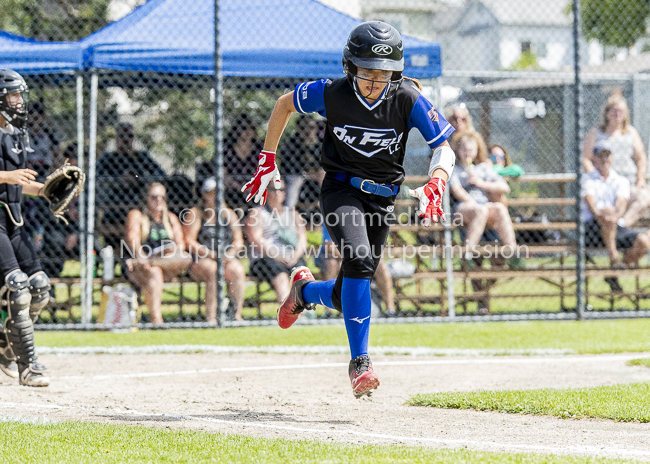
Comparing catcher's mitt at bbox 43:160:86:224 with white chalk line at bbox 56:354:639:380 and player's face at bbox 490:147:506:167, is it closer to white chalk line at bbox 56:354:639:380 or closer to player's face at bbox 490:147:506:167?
white chalk line at bbox 56:354:639:380

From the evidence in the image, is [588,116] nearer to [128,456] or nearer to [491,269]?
[491,269]

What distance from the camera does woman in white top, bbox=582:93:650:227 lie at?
32.6 ft

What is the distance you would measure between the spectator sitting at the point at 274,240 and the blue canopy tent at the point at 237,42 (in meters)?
1.38

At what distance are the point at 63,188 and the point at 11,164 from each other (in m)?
0.45

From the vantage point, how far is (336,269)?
9.05 metres

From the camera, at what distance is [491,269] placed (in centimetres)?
960

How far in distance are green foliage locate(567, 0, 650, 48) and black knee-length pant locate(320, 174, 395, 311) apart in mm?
20805

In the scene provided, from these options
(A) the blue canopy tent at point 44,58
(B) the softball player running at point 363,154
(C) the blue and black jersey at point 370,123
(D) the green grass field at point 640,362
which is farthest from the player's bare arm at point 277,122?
(A) the blue canopy tent at point 44,58

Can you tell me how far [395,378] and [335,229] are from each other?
5.39 ft

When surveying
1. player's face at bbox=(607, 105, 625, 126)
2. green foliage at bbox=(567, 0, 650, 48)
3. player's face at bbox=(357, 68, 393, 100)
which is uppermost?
green foliage at bbox=(567, 0, 650, 48)

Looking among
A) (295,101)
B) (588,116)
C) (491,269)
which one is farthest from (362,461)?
(588,116)

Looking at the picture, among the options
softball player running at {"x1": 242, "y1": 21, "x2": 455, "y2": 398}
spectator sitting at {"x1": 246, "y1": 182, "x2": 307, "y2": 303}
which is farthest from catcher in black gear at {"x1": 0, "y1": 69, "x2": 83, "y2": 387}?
spectator sitting at {"x1": 246, "y1": 182, "x2": 307, "y2": 303}

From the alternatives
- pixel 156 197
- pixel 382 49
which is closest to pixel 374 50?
pixel 382 49

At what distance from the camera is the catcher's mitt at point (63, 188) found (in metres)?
5.97
